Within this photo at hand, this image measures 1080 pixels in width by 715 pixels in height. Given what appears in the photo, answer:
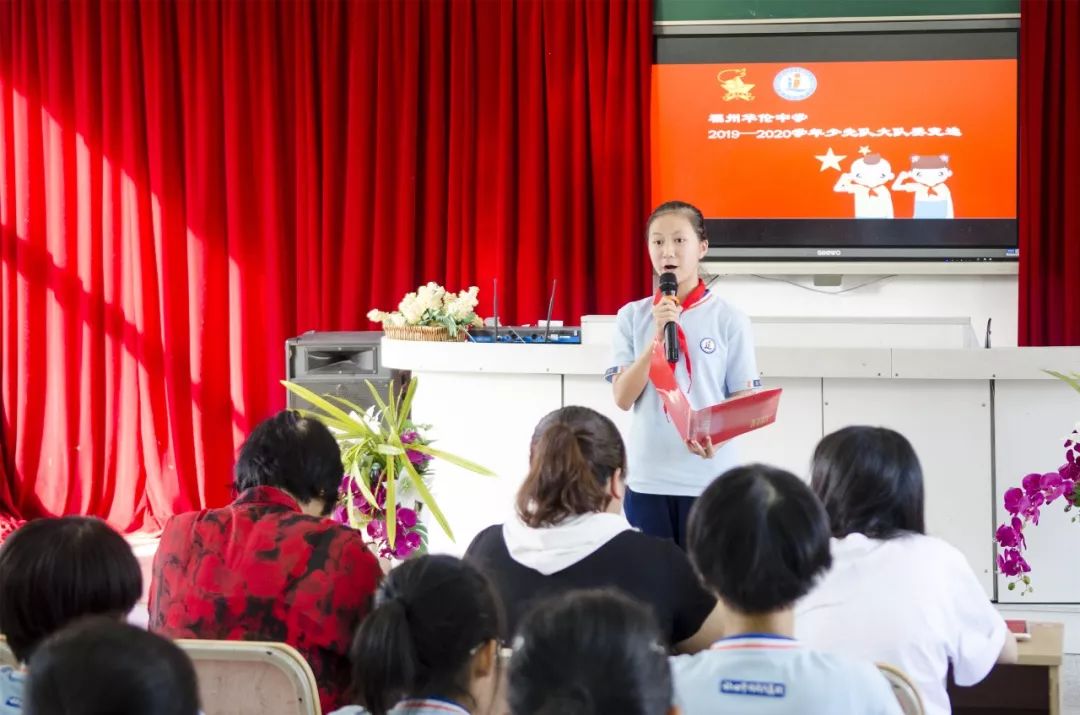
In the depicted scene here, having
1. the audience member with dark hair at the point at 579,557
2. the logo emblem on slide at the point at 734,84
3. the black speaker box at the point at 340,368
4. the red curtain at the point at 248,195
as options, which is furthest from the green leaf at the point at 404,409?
the logo emblem on slide at the point at 734,84

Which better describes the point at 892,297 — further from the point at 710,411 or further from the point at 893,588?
the point at 893,588

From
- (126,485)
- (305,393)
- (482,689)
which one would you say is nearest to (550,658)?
(482,689)

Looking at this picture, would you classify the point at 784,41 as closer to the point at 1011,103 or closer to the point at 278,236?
the point at 1011,103

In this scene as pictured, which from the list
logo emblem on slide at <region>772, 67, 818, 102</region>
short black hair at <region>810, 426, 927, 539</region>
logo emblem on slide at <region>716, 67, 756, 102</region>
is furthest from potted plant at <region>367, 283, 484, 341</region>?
short black hair at <region>810, 426, 927, 539</region>

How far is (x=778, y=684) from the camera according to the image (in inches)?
55.6

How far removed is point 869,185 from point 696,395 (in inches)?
119

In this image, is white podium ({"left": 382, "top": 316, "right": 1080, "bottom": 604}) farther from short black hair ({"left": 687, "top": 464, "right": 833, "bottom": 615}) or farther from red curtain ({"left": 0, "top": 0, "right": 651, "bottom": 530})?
short black hair ({"left": 687, "top": 464, "right": 833, "bottom": 615})

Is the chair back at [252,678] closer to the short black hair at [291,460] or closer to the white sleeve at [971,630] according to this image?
the short black hair at [291,460]

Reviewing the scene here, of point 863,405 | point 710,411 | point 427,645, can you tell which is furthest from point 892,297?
point 427,645

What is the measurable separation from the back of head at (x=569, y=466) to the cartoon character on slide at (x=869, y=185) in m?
3.69

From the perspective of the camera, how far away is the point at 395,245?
582 centimetres

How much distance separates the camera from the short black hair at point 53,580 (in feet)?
4.94

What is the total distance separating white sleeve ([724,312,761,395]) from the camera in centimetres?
291

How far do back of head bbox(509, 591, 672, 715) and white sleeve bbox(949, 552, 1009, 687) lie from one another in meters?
0.84
